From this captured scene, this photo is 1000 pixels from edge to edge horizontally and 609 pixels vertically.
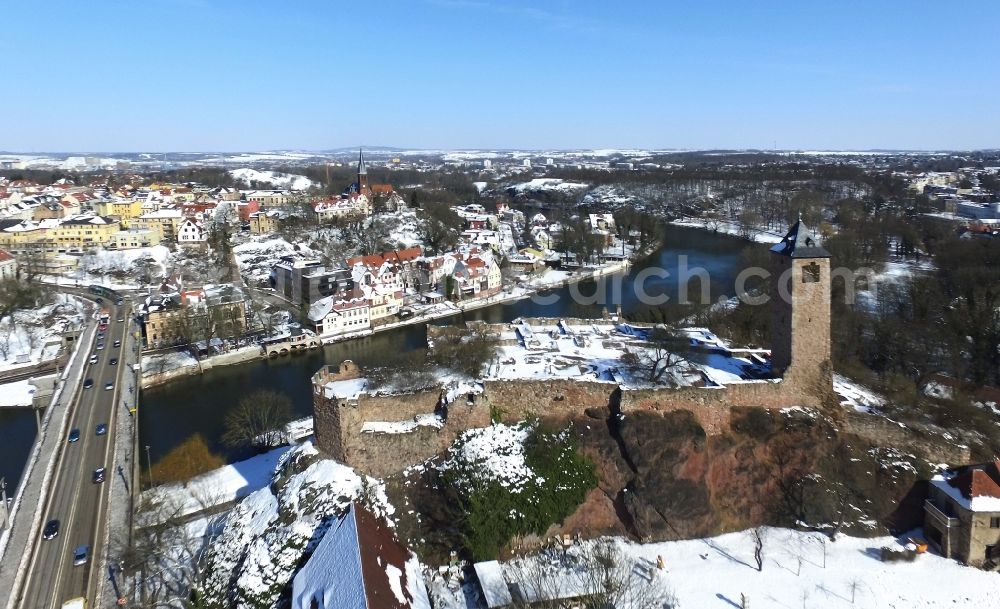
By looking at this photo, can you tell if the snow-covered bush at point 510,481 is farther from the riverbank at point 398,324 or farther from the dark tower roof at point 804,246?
the riverbank at point 398,324

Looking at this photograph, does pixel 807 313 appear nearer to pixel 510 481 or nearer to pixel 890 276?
pixel 510 481

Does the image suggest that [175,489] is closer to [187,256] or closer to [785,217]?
[187,256]

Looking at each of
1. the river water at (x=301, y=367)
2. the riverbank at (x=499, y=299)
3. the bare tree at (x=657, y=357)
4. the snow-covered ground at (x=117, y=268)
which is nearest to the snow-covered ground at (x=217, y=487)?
the river water at (x=301, y=367)

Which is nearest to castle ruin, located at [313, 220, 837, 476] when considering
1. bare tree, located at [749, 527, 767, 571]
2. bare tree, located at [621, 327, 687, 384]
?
bare tree, located at [621, 327, 687, 384]

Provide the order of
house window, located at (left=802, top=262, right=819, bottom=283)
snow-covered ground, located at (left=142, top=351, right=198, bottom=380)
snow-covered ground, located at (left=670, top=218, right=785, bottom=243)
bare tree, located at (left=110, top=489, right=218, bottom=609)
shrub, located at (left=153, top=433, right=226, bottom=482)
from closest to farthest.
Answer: bare tree, located at (left=110, top=489, right=218, bottom=609) → house window, located at (left=802, top=262, right=819, bottom=283) → shrub, located at (left=153, top=433, right=226, bottom=482) → snow-covered ground, located at (left=142, top=351, right=198, bottom=380) → snow-covered ground, located at (left=670, top=218, right=785, bottom=243)

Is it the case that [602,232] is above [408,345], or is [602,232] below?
above

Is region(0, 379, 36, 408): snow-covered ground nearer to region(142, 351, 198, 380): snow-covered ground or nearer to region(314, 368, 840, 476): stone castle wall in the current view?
region(142, 351, 198, 380): snow-covered ground

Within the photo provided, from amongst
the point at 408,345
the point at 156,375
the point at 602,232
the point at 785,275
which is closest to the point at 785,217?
the point at 602,232
